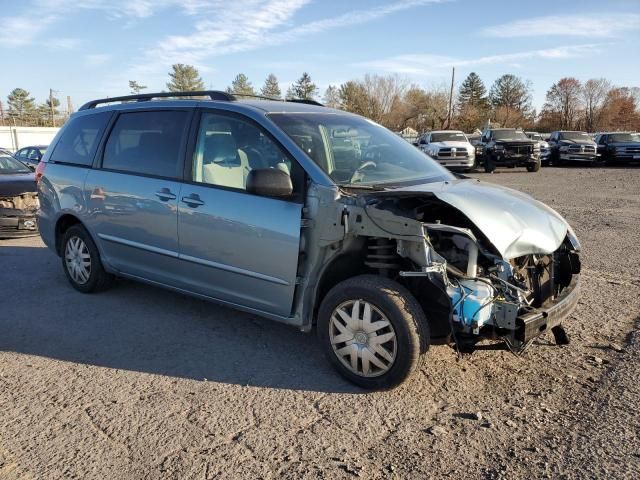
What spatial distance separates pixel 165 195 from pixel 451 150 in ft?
64.8

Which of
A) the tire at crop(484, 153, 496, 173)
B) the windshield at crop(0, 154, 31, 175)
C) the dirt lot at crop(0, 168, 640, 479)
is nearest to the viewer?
the dirt lot at crop(0, 168, 640, 479)

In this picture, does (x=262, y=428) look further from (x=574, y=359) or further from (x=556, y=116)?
(x=556, y=116)

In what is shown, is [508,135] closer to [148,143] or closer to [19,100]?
[148,143]

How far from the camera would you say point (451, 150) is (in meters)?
22.7

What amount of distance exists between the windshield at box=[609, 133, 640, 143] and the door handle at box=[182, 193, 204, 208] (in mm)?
27770

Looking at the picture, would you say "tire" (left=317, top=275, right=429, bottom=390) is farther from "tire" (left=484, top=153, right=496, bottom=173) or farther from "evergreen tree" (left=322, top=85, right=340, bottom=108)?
"evergreen tree" (left=322, top=85, right=340, bottom=108)

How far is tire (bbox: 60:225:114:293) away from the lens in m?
5.36

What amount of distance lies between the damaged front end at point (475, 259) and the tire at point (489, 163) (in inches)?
818

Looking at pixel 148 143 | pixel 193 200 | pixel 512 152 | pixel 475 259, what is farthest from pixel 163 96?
pixel 512 152

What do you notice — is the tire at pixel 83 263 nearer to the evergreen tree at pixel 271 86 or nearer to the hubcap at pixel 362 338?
the hubcap at pixel 362 338

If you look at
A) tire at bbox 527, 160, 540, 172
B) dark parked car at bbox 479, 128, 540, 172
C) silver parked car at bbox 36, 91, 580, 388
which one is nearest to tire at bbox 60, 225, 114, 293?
silver parked car at bbox 36, 91, 580, 388

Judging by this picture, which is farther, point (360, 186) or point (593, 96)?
point (593, 96)

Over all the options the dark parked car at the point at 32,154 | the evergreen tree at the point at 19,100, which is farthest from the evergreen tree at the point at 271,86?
the dark parked car at the point at 32,154

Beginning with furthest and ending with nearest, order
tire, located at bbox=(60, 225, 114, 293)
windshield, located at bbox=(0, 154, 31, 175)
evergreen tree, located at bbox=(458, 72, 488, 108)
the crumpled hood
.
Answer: evergreen tree, located at bbox=(458, 72, 488, 108)
windshield, located at bbox=(0, 154, 31, 175)
tire, located at bbox=(60, 225, 114, 293)
the crumpled hood
